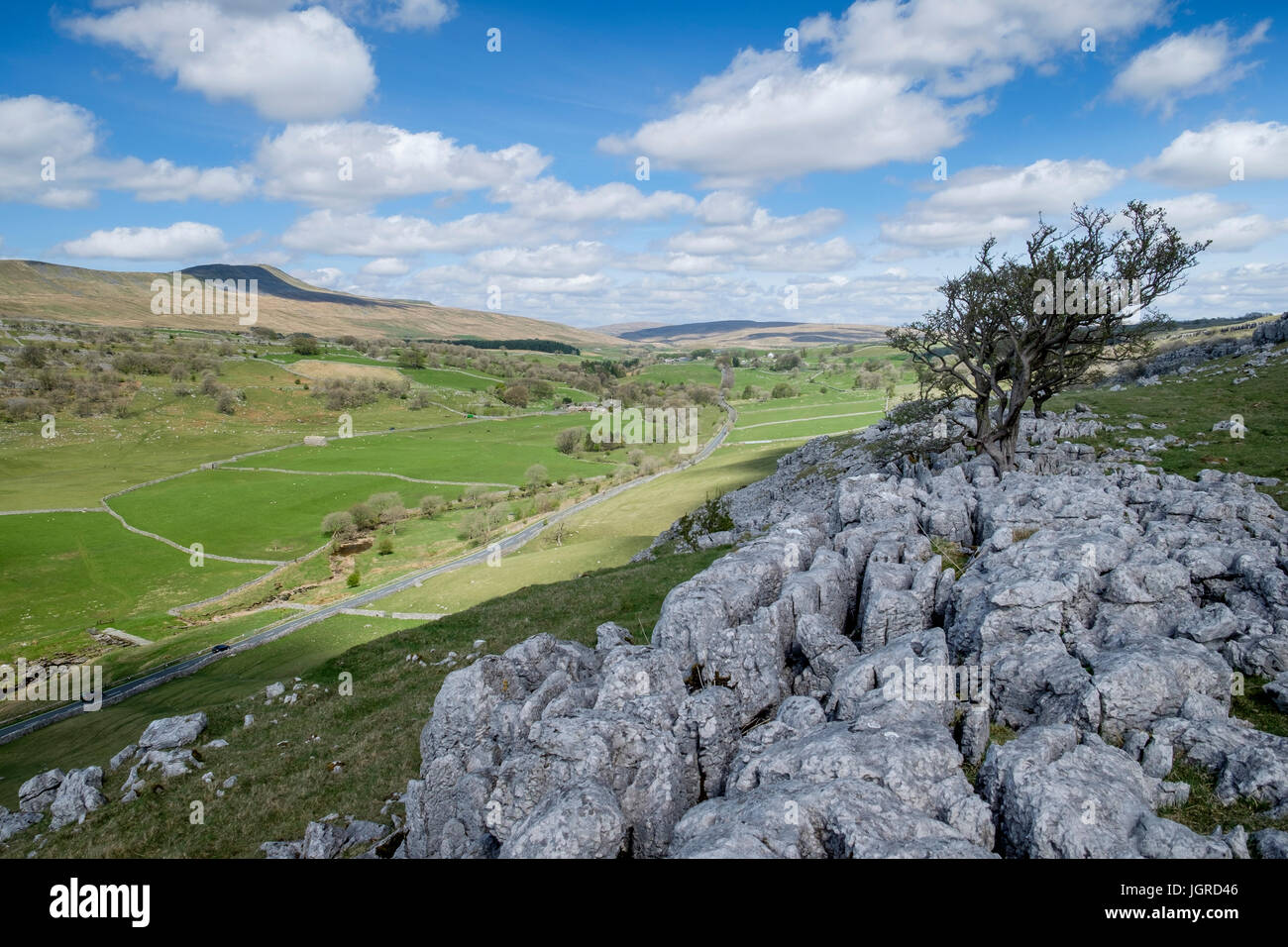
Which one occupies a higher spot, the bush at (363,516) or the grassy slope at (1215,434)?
the grassy slope at (1215,434)

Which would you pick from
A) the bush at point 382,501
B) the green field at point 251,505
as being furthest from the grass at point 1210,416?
the green field at point 251,505

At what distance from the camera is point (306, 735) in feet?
88.2

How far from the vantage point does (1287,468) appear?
29.4m

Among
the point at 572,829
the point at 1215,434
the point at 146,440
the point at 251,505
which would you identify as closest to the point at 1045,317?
the point at 1215,434

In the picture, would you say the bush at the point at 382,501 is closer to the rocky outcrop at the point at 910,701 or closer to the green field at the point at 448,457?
the green field at the point at 448,457

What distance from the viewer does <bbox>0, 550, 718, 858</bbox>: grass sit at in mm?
20344

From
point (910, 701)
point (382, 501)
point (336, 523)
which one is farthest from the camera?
point (382, 501)

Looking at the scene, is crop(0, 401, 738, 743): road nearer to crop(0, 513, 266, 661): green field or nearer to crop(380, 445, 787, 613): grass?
crop(380, 445, 787, 613): grass

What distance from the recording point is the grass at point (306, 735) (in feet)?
66.7

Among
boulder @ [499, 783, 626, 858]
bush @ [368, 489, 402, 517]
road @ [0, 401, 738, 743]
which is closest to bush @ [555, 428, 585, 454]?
road @ [0, 401, 738, 743]

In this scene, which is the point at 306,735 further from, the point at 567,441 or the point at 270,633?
the point at 567,441
